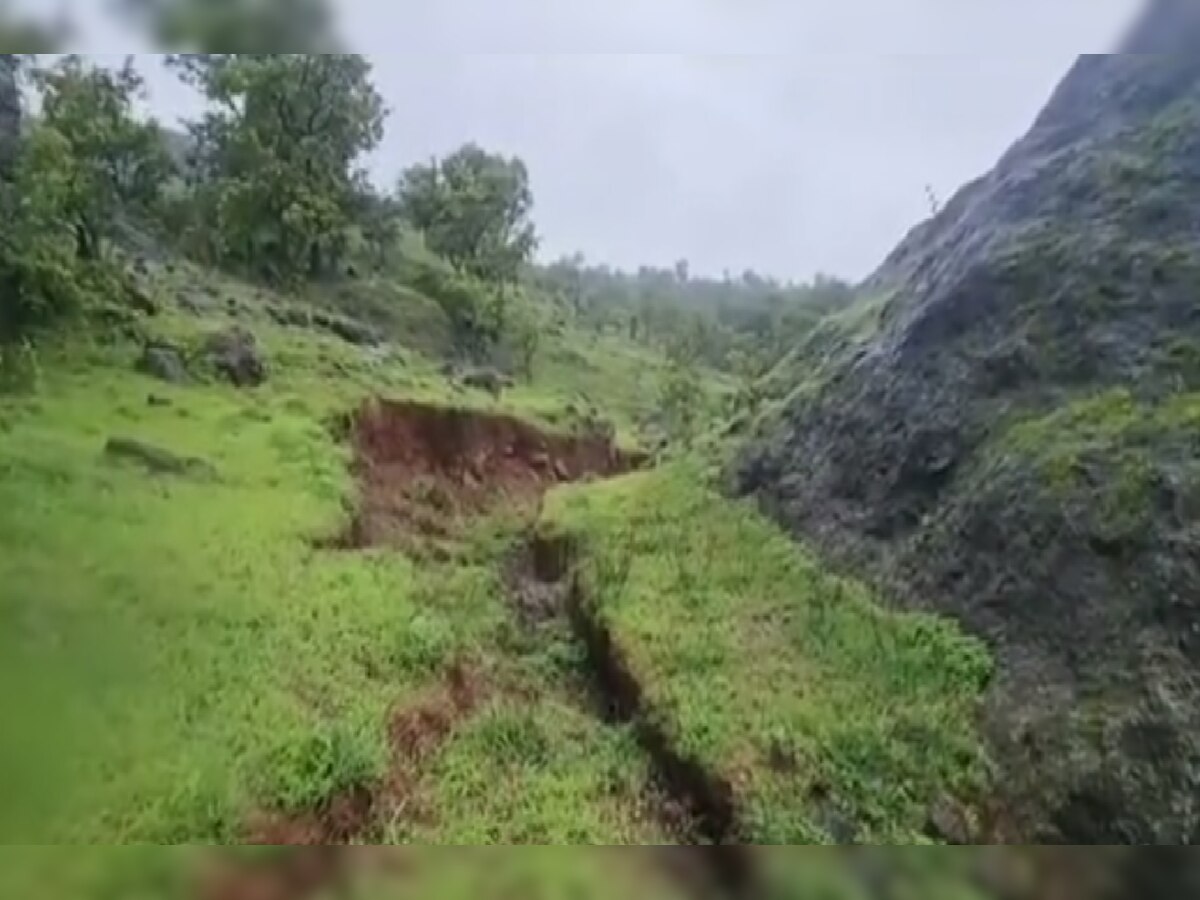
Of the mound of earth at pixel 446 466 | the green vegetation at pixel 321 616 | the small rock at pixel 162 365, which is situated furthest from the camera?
the small rock at pixel 162 365

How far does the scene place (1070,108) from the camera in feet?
39.7

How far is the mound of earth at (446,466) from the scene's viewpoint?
12070 millimetres

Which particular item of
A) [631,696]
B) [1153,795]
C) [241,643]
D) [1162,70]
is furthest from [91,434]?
[1162,70]

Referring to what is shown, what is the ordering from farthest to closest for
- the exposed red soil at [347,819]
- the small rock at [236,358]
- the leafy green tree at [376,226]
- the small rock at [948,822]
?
the leafy green tree at [376,226] < the small rock at [236,358] < the small rock at [948,822] < the exposed red soil at [347,819]

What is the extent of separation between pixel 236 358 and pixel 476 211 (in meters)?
11.4

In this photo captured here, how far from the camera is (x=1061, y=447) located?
8375mm

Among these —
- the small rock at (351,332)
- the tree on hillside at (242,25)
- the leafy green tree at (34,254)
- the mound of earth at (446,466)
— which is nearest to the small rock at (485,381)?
the small rock at (351,332)

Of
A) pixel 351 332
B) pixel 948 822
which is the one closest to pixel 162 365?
pixel 351 332

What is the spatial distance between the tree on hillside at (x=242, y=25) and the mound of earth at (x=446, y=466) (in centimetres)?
457

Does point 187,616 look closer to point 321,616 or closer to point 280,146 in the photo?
point 321,616

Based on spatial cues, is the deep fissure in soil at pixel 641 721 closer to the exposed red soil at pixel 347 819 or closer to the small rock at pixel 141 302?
the exposed red soil at pixel 347 819

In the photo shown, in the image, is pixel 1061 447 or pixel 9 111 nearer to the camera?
pixel 1061 447

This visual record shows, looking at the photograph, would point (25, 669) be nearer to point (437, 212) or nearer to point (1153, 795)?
point (1153, 795)

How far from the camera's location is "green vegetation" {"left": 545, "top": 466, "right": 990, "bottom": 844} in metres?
6.49
